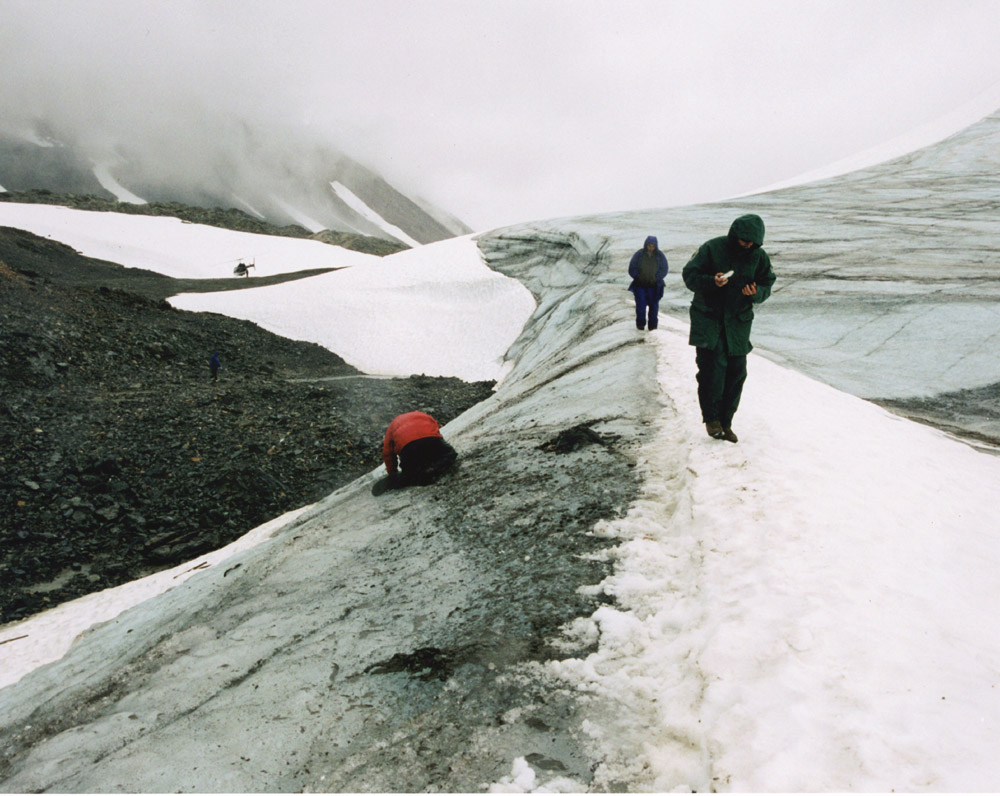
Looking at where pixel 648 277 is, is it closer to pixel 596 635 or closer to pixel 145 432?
pixel 596 635

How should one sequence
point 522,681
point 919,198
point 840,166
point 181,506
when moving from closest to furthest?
point 522,681
point 181,506
point 919,198
point 840,166

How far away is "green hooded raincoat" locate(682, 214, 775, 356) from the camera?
501 cm

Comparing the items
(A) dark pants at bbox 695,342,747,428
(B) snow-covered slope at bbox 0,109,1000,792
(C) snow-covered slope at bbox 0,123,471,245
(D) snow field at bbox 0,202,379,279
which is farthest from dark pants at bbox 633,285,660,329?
(C) snow-covered slope at bbox 0,123,471,245

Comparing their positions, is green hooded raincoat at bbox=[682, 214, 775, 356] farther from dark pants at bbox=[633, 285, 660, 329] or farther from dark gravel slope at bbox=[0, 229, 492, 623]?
dark gravel slope at bbox=[0, 229, 492, 623]

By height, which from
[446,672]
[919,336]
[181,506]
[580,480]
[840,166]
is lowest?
[181,506]

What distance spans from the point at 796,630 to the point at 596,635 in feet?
3.27

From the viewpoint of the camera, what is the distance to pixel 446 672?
10.3 feet

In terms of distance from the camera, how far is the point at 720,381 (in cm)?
512

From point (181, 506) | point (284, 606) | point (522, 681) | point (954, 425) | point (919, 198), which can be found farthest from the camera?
point (919, 198)

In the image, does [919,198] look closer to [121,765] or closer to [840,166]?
[840,166]

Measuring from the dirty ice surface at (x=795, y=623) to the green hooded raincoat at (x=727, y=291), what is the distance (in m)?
0.94

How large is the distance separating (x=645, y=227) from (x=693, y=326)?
19.8 metres

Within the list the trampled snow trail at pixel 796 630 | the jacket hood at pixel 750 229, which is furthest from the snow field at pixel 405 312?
the trampled snow trail at pixel 796 630

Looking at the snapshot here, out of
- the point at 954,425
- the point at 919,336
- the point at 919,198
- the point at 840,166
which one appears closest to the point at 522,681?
the point at 954,425
